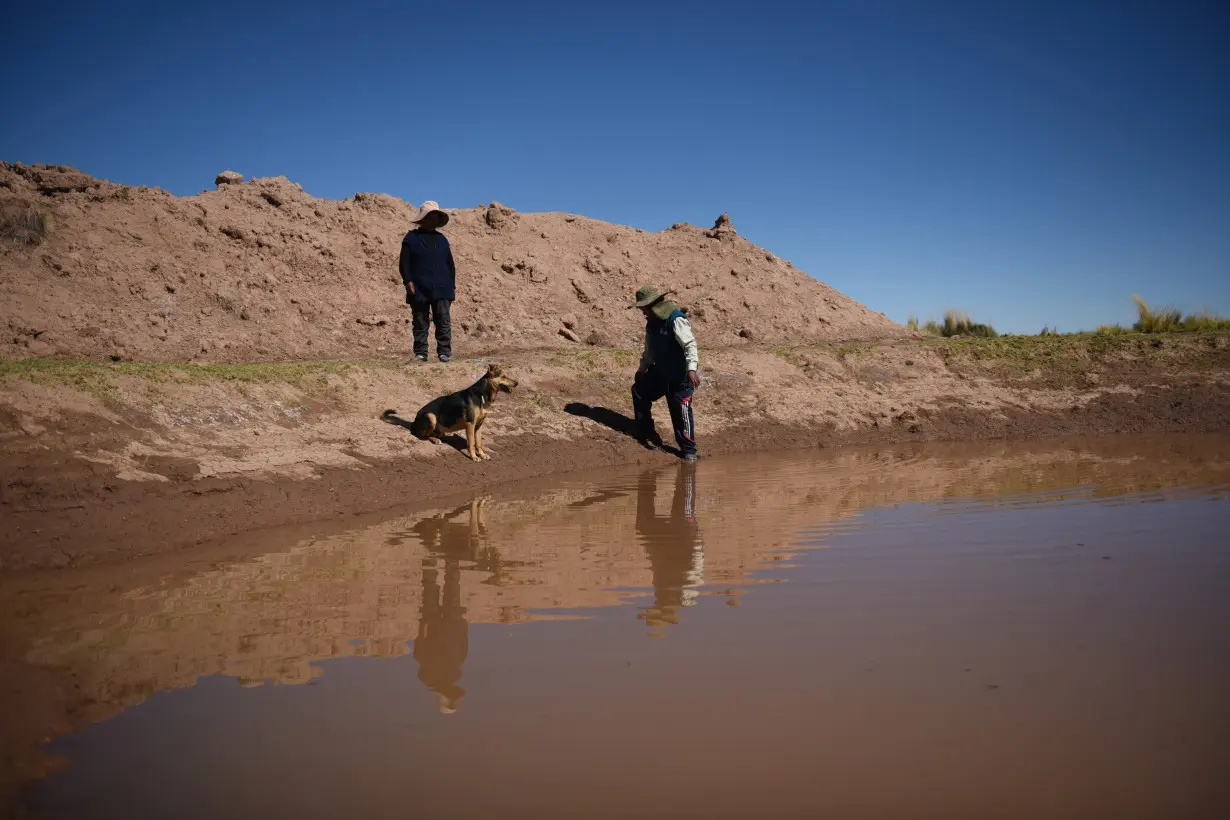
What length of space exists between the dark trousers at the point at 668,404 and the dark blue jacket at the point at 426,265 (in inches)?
117

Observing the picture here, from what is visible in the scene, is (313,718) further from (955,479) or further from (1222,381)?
(1222,381)

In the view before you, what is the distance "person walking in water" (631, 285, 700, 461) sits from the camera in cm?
1009

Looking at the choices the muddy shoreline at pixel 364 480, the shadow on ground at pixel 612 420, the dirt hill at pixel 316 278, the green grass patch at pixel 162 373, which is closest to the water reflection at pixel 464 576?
the muddy shoreline at pixel 364 480

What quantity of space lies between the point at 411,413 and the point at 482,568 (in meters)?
5.53

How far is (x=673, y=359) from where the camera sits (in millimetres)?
10383

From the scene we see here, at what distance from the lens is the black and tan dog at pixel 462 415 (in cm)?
920

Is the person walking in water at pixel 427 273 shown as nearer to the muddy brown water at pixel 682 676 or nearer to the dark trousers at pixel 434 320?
Answer: the dark trousers at pixel 434 320

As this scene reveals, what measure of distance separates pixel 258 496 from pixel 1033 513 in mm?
6286

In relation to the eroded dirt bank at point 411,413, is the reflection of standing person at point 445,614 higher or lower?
lower

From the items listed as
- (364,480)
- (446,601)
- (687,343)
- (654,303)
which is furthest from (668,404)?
(446,601)

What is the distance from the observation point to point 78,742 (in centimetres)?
279

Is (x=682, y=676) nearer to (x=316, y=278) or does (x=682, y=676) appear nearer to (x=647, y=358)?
(x=647, y=358)

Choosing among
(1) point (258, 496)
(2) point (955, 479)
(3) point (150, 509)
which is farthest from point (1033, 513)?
(3) point (150, 509)

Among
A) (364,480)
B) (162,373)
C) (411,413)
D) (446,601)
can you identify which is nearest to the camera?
(446,601)
